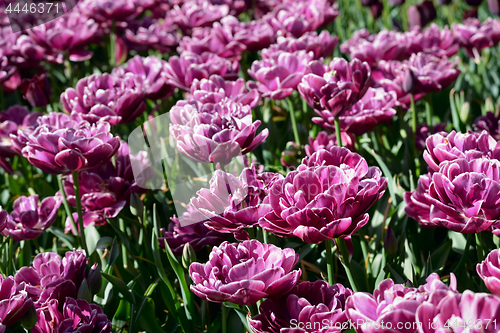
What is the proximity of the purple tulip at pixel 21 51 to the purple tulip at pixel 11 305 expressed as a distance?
1.63m

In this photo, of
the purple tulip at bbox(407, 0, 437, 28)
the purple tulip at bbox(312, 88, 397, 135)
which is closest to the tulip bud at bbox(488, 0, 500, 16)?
the purple tulip at bbox(407, 0, 437, 28)

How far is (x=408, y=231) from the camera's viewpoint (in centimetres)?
144

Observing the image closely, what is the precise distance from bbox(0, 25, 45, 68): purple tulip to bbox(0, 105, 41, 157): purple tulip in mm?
415

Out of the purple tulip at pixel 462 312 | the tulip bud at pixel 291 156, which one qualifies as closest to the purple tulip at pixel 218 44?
the tulip bud at pixel 291 156

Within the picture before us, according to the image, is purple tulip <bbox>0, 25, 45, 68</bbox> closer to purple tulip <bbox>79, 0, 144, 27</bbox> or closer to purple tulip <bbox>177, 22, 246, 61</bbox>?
purple tulip <bbox>79, 0, 144, 27</bbox>

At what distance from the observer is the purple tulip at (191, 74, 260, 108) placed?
1378 mm

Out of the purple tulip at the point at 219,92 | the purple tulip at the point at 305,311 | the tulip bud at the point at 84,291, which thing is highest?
the purple tulip at the point at 219,92

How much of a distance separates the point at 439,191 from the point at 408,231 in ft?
1.76

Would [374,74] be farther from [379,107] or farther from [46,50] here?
[46,50]

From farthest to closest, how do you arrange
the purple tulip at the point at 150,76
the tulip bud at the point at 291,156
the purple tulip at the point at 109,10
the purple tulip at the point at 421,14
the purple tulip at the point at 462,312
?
the purple tulip at the point at 421,14
the purple tulip at the point at 109,10
the purple tulip at the point at 150,76
the tulip bud at the point at 291,156
the purple tulip at the point at 462,312

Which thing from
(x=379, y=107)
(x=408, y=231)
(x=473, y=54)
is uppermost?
(x=379, y=107)

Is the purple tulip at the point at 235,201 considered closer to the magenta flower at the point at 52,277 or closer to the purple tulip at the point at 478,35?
the magenta flower at the point at 52,277

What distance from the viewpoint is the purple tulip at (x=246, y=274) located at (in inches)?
31.0

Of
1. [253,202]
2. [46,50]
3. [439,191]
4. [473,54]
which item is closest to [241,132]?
[253,202]
